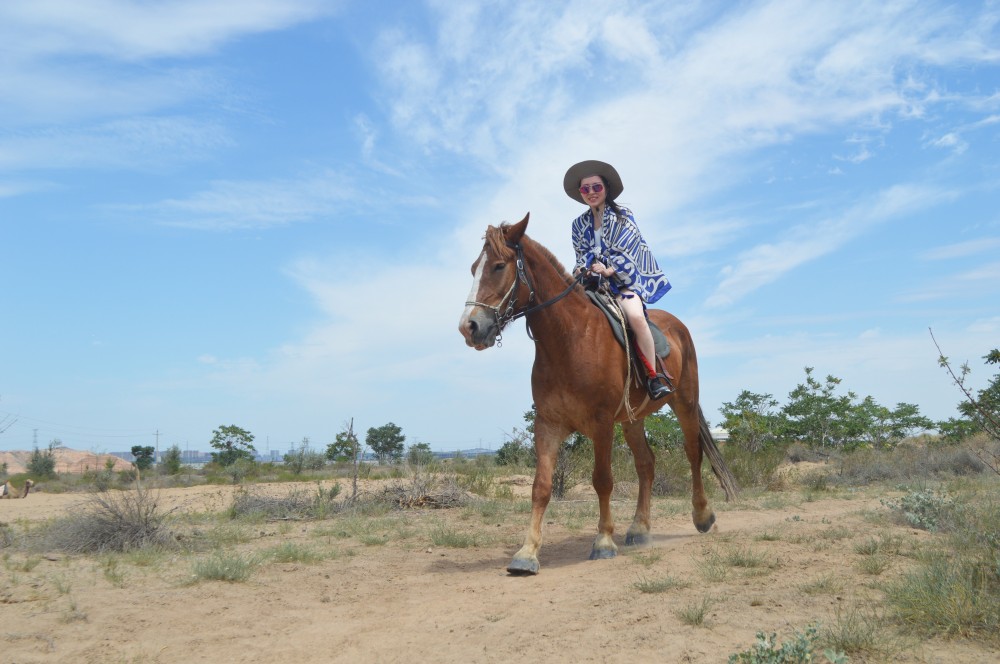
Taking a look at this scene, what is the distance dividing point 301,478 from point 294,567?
1450cm

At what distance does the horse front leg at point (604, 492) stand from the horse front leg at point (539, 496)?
1.19ft

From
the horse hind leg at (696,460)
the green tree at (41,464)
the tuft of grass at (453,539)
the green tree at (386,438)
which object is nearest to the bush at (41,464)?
the green tree at (41,464)

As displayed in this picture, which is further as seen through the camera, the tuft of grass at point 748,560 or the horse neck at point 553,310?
the horse neck at point 553,310

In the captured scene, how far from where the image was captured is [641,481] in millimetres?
7680

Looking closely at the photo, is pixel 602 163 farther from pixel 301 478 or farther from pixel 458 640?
pixel 301 478

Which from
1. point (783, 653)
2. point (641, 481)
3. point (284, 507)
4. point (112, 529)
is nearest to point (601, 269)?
point (641, 481)

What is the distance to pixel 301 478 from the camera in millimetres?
20359

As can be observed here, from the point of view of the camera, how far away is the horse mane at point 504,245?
5.96 m

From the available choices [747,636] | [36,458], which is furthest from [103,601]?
[36,458]

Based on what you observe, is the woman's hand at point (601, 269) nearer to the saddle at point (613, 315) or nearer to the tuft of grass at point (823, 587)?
the saddle at point (613, 315)

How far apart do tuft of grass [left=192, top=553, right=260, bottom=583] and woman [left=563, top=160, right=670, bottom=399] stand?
13.0 feet

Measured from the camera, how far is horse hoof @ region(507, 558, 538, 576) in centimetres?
565

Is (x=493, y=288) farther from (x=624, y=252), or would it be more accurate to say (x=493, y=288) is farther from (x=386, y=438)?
(x=386, y=438)

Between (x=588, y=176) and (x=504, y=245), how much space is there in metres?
1.54
